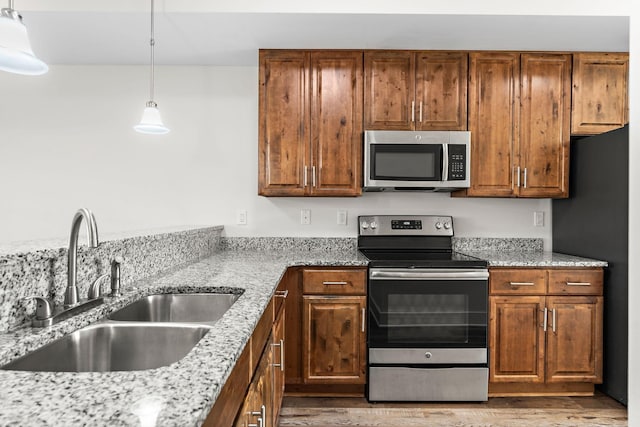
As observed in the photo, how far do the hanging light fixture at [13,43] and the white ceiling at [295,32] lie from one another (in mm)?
1288

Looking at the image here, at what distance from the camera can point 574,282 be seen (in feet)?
8.75

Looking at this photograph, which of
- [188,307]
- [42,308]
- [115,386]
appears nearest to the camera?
[115,386]

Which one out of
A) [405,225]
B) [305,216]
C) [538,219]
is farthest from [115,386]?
[538,219]

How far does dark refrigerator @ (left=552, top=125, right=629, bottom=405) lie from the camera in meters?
2.49

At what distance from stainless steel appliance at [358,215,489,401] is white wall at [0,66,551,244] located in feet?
2.48

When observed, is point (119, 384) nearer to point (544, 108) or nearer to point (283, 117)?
point (283, 117)

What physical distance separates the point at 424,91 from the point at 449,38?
35 cm

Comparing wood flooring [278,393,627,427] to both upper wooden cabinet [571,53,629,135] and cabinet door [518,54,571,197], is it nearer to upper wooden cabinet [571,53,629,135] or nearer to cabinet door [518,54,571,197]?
cabinet door [518,54,571,197]

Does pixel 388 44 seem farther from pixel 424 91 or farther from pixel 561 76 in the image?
pixel 561 76

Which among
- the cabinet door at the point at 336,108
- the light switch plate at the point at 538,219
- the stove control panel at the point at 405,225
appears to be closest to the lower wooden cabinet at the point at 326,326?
the stove control panel at the point at 405,225

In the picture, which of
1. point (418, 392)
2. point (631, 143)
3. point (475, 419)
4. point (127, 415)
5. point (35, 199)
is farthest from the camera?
point (35, 199)

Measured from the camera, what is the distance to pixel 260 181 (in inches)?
115

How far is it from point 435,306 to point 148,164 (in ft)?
7.59

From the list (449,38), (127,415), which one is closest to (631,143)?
(127,415)
